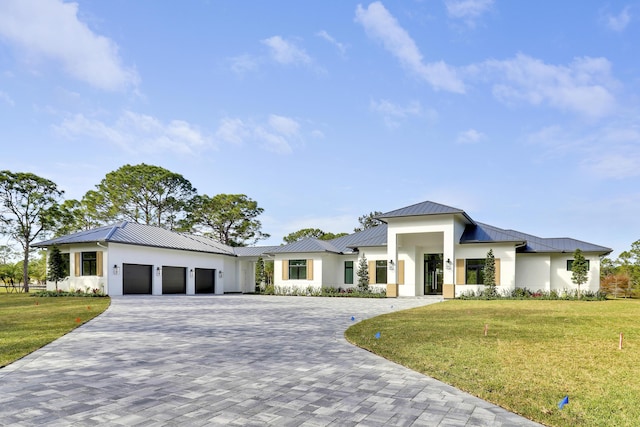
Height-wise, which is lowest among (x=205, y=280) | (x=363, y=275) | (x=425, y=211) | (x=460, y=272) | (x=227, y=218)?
(x=205, y=280)

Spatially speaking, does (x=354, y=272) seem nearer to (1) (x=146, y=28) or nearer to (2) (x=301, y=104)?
(2) (x=301, y=104)

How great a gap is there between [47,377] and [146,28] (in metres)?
11.9

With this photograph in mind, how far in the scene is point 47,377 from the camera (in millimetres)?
5047

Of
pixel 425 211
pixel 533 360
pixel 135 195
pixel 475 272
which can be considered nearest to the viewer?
pixel 533 360

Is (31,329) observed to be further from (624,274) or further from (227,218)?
(624,274)

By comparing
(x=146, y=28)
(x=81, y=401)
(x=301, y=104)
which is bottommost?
(x=81, y=401)

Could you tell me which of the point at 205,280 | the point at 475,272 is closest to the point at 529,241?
the point at 475,272

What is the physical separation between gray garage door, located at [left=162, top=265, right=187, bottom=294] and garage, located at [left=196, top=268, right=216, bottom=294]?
137cm

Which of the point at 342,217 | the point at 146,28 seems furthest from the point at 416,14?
the point at 342,217

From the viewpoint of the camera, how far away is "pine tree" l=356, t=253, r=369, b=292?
24791 mm

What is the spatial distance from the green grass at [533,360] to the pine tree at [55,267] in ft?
65.7

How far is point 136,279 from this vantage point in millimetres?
24266

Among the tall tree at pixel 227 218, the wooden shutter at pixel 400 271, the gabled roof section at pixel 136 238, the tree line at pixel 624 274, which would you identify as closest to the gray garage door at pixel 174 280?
the gabled roof section at pixel 136 238

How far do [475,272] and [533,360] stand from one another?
697 inches
